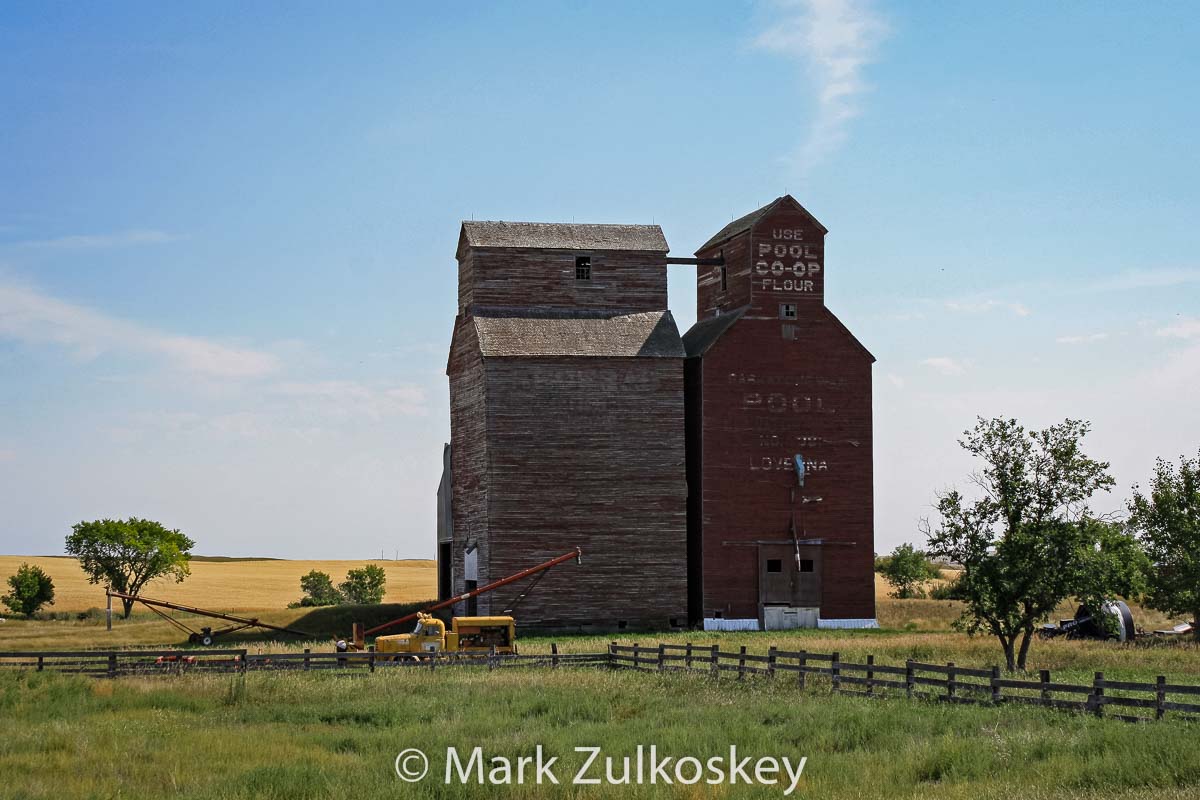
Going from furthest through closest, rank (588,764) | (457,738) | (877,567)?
1. (877,567)
2. (457,738)
3. (588,764)

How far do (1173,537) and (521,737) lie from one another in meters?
38.5

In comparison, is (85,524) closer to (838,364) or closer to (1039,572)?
(838,364)

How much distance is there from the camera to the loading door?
177 ft

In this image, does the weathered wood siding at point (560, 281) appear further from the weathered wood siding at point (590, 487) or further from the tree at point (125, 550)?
the tree at point (125, 550)

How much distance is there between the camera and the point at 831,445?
54906 mm

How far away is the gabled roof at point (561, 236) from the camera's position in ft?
181

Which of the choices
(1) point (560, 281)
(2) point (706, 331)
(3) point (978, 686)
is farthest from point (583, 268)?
(3) point (978, 686)

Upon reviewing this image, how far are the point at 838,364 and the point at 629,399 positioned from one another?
933 cm

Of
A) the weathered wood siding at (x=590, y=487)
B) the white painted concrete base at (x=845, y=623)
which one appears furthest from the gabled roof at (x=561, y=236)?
the white painted concrete base at (x=845, y=623)

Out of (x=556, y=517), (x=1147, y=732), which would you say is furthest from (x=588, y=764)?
(x=556, y=517)

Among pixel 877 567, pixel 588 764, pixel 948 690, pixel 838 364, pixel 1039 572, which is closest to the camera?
pixel 588 764

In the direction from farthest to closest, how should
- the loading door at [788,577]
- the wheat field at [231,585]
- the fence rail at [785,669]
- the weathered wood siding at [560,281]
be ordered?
the wheat field at [231,585], the weathered wood siding at [560,281], the loading door at [788,577], the fence rail at [785,669]

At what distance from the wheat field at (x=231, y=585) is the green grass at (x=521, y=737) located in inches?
2220

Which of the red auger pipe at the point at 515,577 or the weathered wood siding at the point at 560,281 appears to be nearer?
the red auger pipe at the point at 515,577
